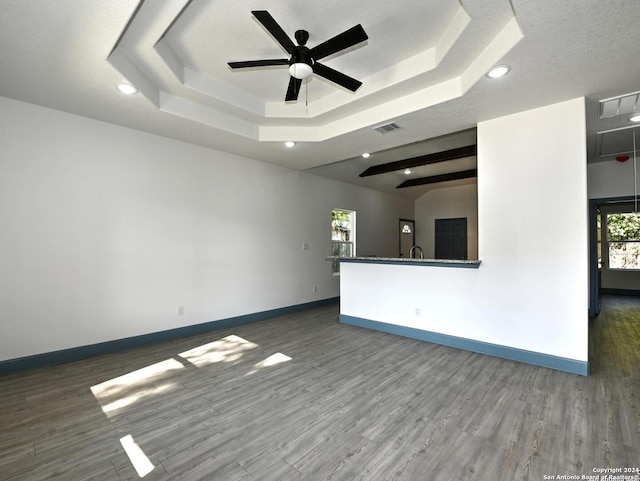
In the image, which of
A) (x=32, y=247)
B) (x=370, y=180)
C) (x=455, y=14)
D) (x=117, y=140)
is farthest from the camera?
Answer: (x=370, y=180)

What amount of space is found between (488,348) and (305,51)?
3.62m

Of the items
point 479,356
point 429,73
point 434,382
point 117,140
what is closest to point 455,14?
point 429,73

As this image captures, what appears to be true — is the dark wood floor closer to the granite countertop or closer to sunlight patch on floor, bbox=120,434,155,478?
sunlight patch on floor, bbox=120,434,155,478

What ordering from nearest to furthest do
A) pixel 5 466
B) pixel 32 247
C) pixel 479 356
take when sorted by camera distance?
1. pixel 5 466
2. pixel 32 247
3. pixel 479 356

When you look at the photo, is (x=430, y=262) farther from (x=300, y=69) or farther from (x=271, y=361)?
(x=300, y=69)

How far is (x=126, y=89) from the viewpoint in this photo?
2.82 meters

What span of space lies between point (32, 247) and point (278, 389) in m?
3.02

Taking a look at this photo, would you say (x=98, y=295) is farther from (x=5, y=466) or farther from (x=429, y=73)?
(x=429, y=73)

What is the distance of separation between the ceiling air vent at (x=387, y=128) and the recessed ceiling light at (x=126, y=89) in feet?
8.76

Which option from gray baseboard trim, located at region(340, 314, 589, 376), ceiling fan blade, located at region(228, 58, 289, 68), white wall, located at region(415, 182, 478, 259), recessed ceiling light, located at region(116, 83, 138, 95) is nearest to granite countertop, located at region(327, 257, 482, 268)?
gray baseboard trim, located at region(340, 314, 589, 376)

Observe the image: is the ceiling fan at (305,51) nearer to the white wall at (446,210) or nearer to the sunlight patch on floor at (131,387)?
the sunlight patch on floor at (131,387)

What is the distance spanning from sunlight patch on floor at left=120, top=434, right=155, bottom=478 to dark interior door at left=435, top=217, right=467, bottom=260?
829cm

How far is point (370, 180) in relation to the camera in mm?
7379

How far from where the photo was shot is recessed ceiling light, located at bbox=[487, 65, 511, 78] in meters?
2.43
